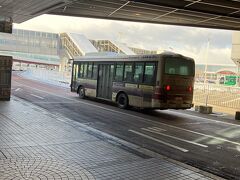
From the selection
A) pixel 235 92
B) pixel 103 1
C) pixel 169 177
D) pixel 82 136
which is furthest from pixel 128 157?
pixel 235 92

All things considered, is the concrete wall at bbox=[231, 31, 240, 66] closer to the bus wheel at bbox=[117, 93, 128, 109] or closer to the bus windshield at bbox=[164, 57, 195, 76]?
the bus windshield at bbox=[164, 57, 195, 76]

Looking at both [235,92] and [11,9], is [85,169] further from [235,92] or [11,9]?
[235,92]

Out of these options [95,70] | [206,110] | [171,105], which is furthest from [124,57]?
[206,110]

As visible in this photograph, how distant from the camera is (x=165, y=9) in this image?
15.8 metres

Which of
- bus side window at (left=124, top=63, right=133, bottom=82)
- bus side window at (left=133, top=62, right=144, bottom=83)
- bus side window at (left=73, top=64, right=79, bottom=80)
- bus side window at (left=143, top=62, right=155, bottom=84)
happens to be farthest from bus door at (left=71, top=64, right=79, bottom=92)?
bus side window at (left=143, top=62, right=155, bottom=84)

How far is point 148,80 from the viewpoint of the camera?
16250mm

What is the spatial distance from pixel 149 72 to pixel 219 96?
8.53m

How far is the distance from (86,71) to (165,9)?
7.72 m

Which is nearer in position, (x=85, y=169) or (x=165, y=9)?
(x=85, y=169)

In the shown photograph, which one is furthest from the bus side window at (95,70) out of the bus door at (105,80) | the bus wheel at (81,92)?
the bus wheel at (81,92)

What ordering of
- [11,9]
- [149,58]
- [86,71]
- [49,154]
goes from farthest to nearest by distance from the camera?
[86,71]
[11,9]
[149,58]
[49,154]

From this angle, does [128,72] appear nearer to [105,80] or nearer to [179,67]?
[105,80]

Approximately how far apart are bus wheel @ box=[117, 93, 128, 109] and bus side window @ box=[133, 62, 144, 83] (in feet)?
4.00

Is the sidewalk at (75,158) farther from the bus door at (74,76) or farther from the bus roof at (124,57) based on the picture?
the bus door at (74,76)
